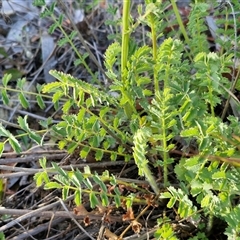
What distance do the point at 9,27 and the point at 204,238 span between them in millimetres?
1305

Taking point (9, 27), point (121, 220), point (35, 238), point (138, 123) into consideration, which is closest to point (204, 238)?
point (121, 220)

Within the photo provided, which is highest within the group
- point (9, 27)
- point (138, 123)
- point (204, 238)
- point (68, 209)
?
point (9, 27)

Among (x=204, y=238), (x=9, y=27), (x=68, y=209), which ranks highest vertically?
(x=9, y=27)

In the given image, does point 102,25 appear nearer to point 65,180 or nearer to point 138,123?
point 138,123

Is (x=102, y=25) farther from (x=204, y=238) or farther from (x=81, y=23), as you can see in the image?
(x=204, y=238)

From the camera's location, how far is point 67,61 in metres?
1.98

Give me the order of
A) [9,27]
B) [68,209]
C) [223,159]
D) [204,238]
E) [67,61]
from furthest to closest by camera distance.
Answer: [9,27] → [67,61] → [68,209] → [204,238] → [223,159]

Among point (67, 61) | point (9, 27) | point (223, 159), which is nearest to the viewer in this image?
point (223, 159)

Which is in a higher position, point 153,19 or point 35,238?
point 153,19

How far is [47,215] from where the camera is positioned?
4.46 feet

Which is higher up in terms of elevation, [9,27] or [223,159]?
[9,27]

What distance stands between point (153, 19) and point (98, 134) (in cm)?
32

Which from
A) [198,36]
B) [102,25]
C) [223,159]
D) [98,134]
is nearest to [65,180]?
[98,134]

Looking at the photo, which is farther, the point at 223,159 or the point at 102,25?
the point at 102,25
